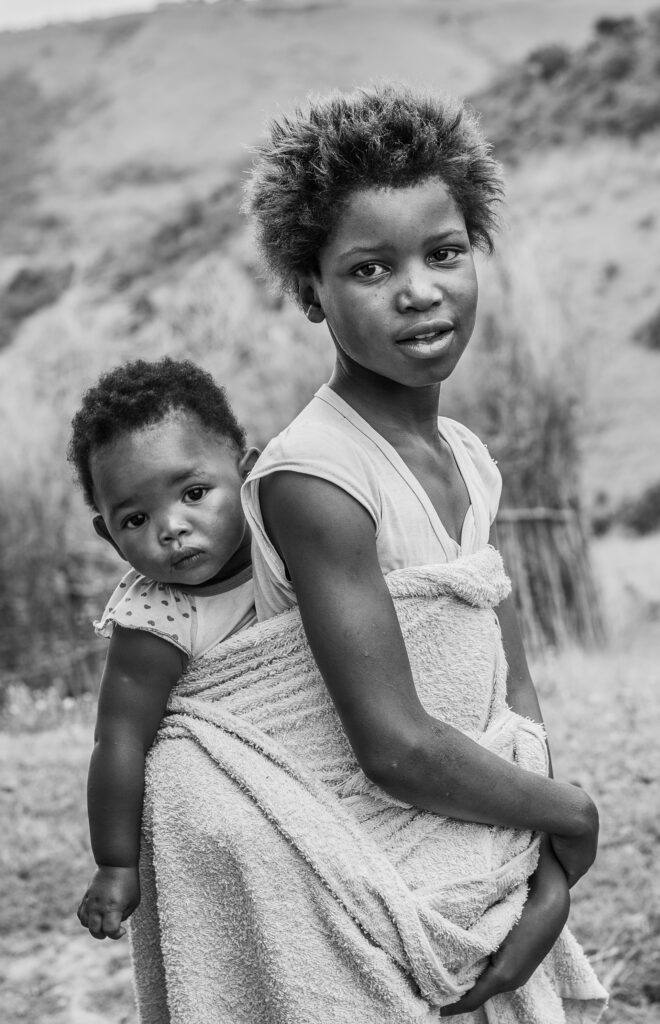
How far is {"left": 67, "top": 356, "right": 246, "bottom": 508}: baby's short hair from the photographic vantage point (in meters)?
1.89

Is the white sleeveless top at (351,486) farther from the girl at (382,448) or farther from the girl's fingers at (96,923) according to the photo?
the girl's fingers at (96,923)

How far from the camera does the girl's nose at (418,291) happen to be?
1.65 metres

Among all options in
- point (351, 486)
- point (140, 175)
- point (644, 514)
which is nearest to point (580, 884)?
point (351, 486)

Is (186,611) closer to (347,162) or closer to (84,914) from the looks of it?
(84,914)

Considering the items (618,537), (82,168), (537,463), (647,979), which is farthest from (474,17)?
(647,979)

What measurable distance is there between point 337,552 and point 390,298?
389mm

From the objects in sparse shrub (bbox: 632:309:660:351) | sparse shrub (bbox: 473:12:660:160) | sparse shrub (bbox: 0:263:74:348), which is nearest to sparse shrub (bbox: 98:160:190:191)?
sparse shrub (bbox: 0:263:74:348)

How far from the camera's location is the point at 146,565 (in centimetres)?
185

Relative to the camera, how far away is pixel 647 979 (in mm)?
3326

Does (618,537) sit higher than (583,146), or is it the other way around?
(583,146)

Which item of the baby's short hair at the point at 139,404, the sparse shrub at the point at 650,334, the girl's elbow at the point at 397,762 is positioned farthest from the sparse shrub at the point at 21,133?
the girl's elbow at the point at 397,762

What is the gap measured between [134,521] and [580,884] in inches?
103

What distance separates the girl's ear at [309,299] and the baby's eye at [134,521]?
44 centimetres

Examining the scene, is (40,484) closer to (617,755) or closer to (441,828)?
(617,755)
